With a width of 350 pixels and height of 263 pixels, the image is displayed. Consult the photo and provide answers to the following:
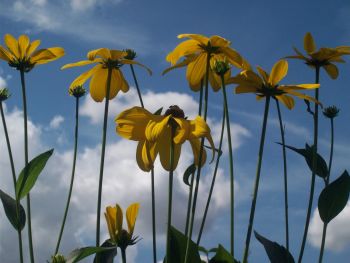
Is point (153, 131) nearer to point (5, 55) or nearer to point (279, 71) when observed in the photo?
point (279, 71)

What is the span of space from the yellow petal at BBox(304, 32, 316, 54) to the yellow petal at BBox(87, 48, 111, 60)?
1.02 m

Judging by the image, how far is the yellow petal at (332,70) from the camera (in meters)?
2.67

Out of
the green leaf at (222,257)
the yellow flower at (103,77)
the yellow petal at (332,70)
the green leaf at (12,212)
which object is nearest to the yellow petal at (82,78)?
the yellow flower at (103,77)

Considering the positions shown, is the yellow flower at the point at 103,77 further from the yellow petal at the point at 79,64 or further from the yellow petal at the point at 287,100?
the yellow petal at the point at 287,100

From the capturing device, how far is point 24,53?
8.39 ft

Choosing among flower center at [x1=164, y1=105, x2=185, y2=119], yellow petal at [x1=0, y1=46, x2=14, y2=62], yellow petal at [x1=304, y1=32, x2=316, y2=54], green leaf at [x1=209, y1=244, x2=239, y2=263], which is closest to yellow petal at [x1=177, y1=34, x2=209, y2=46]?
flower center at [x1=164, y1=105, x2=185, y2=119]

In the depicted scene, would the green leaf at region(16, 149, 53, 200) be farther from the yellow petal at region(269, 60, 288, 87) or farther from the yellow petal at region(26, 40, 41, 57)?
the yellow petal at region(269, 60, 288, 87)

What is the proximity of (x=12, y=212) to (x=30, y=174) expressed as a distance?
26 cm

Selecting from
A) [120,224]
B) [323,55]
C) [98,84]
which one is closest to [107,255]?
[120,224]

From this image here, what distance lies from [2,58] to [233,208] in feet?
4.50

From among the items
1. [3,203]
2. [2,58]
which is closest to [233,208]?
[3,203]

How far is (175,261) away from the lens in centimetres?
196

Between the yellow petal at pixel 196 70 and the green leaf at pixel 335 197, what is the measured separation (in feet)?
2.46

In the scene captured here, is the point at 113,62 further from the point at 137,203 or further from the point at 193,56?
the point at 137,203
